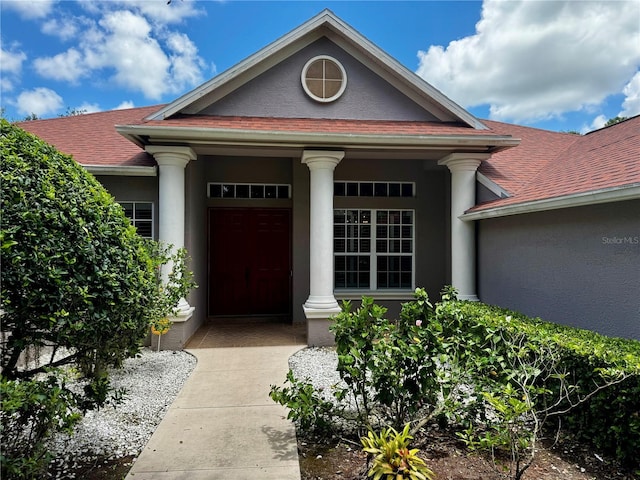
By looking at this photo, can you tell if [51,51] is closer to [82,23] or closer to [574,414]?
[82,23]

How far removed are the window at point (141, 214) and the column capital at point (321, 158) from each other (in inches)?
128

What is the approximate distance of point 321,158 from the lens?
23.1 feet

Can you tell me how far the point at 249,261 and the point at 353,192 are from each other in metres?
3.12

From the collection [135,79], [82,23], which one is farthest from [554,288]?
[135,79]

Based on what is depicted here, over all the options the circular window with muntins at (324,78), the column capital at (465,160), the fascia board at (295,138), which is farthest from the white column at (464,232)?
the circular window with muntins at (324,78)

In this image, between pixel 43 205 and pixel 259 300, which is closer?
pixel 43 205

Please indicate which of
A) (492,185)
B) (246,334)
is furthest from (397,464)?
(492,185)

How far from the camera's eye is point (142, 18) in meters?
4.68

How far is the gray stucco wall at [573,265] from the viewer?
4.45 metres

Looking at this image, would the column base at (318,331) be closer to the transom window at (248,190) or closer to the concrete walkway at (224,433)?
the concrete walkway at (224,433)

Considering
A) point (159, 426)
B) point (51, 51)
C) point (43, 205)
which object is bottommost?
point (159, 426)

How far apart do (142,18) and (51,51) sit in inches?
327

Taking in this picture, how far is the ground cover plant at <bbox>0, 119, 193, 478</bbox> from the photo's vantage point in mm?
2586

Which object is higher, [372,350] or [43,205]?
[43,205]
